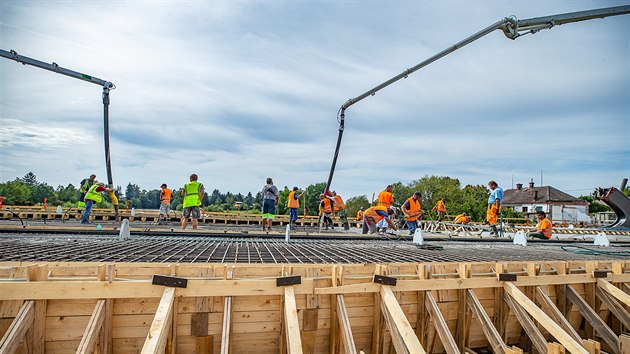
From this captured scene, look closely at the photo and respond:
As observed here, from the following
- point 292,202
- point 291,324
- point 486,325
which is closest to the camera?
point 291,324

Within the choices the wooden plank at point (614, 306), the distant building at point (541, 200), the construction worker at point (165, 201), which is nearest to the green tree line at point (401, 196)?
the distant building at point (541, 200)

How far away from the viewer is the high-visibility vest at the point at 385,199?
10.4 metres

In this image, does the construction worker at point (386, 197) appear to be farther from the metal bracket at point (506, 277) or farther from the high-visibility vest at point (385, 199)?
the metal bracket at point (506, 277)

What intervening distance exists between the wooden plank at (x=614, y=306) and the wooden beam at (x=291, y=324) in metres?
4.47

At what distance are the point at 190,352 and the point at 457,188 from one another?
5765 cm

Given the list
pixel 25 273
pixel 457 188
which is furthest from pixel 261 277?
pixel 457 188

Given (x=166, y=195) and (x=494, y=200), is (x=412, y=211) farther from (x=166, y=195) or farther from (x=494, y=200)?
(x=166, y=195)

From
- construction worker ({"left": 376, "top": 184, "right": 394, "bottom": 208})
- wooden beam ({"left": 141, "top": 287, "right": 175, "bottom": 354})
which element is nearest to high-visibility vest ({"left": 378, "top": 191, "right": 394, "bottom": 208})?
construction worker ({"left": 376, "top": 184, "right": 394, "bottom": 208})

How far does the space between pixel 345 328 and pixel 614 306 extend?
161 inches

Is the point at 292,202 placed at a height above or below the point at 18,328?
above

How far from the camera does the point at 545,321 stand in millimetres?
3775

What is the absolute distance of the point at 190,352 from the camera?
3.52 metres

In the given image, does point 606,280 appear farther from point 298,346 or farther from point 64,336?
point 64,336

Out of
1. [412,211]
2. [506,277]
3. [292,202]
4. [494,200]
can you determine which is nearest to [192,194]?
[292,202]
